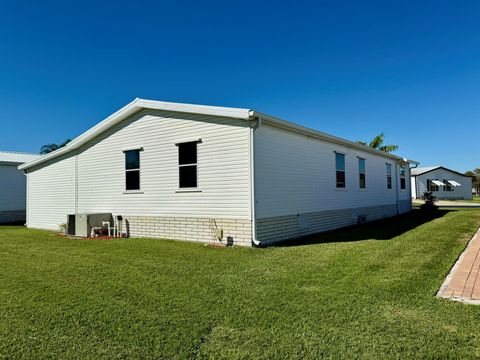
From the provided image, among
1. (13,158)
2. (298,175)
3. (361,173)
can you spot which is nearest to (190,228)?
(298,175)

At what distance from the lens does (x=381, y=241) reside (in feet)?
30.9

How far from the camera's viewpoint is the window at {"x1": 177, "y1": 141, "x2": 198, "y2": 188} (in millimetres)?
10297

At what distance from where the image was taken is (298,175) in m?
10.9

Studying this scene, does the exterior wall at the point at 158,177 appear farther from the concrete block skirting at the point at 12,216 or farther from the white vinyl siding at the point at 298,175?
the concrete block skirting at the point at 12,216

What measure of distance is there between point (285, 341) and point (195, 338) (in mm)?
889

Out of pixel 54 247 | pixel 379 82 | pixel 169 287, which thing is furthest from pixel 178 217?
pixel 379 82

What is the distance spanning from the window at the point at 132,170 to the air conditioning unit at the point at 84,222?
1.47m

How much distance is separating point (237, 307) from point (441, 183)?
158ft

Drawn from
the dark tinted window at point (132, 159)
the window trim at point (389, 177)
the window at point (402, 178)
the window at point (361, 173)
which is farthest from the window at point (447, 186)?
the dark tinted window at point (132, 159)

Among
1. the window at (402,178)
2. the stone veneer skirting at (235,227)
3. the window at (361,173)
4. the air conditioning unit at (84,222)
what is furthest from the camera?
the window at (402,178)

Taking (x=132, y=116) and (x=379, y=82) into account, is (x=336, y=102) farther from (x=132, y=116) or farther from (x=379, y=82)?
(x=132, y=116)

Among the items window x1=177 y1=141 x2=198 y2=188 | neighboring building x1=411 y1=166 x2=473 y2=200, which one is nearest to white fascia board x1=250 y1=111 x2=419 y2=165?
window x1=177 y1=141 x2=198 y2=188

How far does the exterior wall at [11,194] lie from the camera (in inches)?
770

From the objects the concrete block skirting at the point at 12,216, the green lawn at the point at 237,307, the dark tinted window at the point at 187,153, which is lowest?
the green lawn at the point at 237,307
